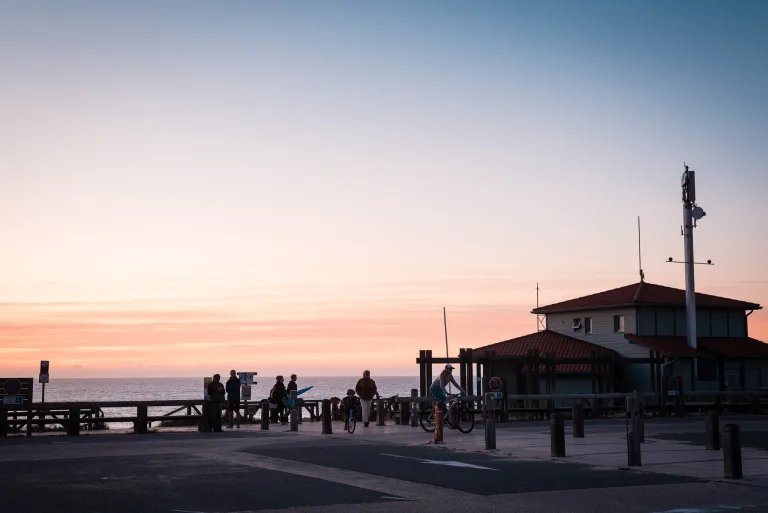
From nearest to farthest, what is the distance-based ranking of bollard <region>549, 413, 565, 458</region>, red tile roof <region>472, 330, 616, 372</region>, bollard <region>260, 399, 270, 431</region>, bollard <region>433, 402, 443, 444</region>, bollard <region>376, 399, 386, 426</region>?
bollard <region>549, 413, 565, 458</region>, bollard <region>433, 402, 443, 444</region>, bollard <region>260, 399, 270, 431</region>, bollard <region>376, 399, 386, 426</region>, red tile roof <region>472, 330, 616, 372</region>

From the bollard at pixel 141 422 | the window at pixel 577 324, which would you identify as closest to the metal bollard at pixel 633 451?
the bollard at pixel 141 422

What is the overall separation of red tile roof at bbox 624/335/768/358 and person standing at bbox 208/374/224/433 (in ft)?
83.7

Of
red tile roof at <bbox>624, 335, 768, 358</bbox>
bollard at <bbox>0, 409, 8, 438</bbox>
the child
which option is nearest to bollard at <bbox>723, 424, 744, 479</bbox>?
the child

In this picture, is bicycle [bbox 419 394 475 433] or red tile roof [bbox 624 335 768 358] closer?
bicycle [bbox 419 394 475 433]

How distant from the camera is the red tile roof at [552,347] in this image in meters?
51.5

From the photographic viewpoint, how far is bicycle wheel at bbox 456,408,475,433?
2820cm

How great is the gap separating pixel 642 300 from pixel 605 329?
3.00 m

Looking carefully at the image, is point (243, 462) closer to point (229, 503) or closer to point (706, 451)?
point (229, 503)

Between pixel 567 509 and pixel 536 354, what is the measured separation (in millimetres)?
30905

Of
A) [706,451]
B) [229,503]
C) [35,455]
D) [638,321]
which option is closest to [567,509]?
[229,503]

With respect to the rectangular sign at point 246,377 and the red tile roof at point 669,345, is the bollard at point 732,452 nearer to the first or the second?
the rectangular sign at point 246,377

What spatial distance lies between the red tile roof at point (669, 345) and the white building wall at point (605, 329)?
0.33m

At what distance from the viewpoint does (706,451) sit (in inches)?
856

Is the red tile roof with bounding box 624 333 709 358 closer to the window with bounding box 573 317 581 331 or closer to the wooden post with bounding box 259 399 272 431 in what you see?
the window with bounding box 573 317 581 331
